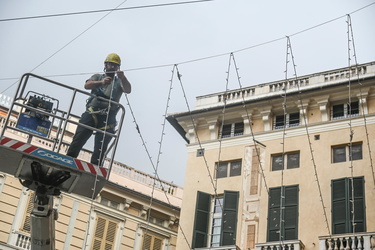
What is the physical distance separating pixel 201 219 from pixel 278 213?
2.55 metres

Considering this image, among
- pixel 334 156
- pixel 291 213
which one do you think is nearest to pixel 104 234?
pixel 291 213

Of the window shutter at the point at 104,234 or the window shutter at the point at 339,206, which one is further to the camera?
the window shutter at the point at 104,234

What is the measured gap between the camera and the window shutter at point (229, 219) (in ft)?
60.5

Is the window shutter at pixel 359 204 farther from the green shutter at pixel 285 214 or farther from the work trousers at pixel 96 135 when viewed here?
the work trousers at pixel 96 135

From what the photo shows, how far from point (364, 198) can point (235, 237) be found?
155 inches

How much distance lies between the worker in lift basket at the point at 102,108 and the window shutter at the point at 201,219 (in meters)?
9.15

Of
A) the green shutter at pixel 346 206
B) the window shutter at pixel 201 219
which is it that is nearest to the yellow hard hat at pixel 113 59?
the green shutter at pixel 346 206

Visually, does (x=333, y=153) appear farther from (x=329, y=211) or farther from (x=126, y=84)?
(x=126, y=84)

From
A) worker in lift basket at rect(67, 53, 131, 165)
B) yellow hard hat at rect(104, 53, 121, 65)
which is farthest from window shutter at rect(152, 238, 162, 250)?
yellow hard hat at rect(104, 53, 121, 65)

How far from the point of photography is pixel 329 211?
679 inches

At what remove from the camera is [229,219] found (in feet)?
61.7

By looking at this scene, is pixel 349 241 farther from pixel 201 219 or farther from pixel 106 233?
pixel 106 233

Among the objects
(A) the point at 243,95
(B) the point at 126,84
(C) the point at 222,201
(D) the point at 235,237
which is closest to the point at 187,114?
(A) the point at 243,95

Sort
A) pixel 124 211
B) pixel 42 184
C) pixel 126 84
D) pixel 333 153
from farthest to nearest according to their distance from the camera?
pixel 124 211
pixel 333 153
pixel 126 84
pixel 42 184
